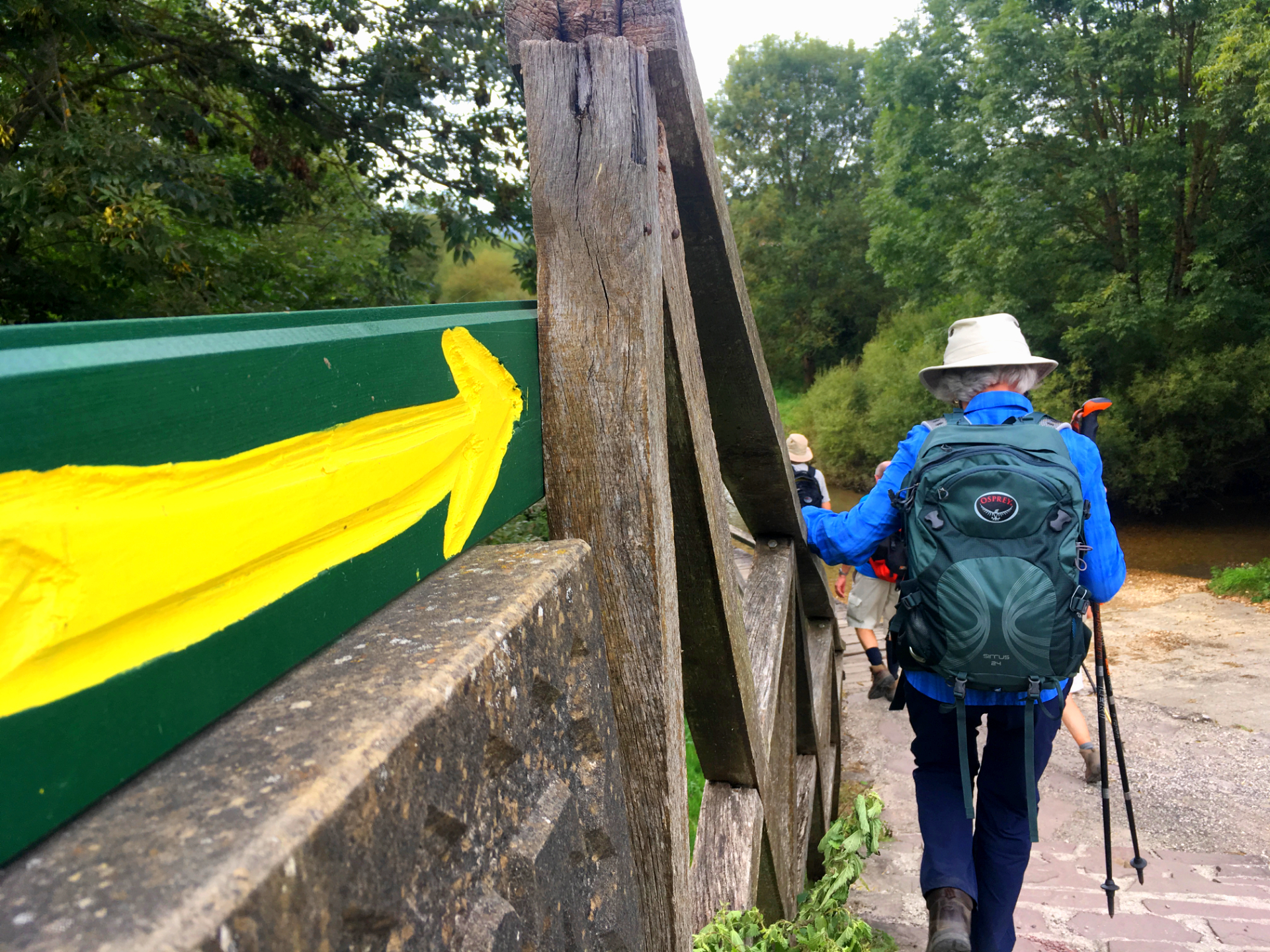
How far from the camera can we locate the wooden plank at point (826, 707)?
3.09 metres

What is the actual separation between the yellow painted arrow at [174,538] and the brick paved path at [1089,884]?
2.74 meters

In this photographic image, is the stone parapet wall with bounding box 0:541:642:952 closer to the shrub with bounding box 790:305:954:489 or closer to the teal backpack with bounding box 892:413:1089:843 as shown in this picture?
the teal backpack with bounding box 892:413:1089:843

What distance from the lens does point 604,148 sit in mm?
1135

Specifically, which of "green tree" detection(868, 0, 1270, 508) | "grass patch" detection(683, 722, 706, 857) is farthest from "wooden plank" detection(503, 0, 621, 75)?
"green tree" detection(868, 0, 1270, 508)

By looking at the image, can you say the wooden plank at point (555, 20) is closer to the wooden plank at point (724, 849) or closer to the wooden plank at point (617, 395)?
the wooden plank at point (617, 395)

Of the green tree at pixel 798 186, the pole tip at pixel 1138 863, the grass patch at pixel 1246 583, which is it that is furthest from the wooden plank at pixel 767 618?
the green tree at pixel 798 186

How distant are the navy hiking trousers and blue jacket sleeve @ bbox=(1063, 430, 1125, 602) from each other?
34 centimetres

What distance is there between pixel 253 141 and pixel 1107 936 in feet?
21.7

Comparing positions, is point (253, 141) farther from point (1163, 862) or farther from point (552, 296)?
point (1163, 862)

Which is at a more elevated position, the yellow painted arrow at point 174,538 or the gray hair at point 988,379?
the yellow painted arrow at point 174,538

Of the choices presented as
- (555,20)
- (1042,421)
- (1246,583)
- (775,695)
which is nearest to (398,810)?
(555,20)

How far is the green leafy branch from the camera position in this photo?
66.1 inches

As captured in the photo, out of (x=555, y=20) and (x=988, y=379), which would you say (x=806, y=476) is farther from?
(x=555, y=20)

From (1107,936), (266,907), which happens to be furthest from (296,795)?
(1107,936)
